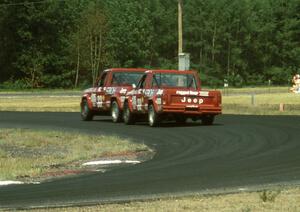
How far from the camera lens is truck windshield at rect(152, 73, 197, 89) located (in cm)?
2583

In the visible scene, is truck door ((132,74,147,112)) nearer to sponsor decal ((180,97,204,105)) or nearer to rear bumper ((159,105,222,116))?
rear bumper ((159,105,222,116))

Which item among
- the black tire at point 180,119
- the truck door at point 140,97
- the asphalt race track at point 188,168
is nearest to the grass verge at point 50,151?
the asphalt race track at point 188,168

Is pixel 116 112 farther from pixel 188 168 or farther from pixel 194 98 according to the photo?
pixel 188 168

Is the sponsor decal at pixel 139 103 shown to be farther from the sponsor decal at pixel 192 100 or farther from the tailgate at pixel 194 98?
the sponsor decal at pixel 192 100

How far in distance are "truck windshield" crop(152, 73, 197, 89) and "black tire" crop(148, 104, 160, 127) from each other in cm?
85

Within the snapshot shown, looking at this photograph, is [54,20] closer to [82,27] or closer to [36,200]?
[82,27]

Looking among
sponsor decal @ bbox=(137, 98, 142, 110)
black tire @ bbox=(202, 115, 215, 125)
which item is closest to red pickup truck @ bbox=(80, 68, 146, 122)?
sponsor decal @ bbox=(137, 98, 142, 110)

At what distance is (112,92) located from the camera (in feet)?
92.7

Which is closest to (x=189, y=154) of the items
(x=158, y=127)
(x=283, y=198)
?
(x=283, y=198)

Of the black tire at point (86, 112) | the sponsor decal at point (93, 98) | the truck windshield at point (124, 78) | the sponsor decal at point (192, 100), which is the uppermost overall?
the truck windshield at point (124, 78)

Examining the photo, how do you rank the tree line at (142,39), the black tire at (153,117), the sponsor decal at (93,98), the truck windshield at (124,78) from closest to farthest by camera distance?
the black tire at (153,117) < the truck windshield at (124,78) < the sponsor decal at (93,98) < the tree line at (142,39)

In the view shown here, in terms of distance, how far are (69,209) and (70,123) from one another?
62.9 ft

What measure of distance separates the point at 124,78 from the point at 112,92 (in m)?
0.87

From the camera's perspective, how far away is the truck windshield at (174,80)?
25.8 meters
